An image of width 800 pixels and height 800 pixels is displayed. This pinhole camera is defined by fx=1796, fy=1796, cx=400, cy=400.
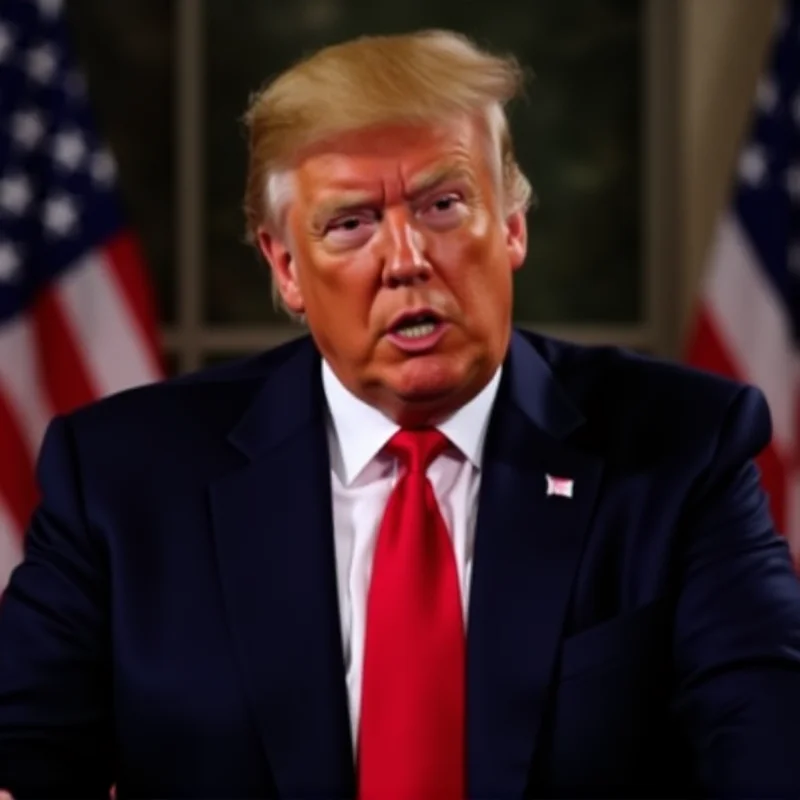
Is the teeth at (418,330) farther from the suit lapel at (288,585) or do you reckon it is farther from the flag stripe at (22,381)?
the flag stripe at (22,381)

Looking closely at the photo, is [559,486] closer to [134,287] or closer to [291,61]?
[134,287]

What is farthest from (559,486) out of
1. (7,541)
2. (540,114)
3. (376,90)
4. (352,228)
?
(540,114)

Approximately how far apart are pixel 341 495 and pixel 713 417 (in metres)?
0.40

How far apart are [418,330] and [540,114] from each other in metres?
2.22

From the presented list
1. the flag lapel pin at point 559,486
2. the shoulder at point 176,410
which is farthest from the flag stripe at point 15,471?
the flag lapel pin at point 559,486

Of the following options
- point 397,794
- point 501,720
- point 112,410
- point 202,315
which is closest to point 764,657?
point 501,720

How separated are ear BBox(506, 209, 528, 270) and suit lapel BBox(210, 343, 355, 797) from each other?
274mm

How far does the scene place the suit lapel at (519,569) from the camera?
173cm

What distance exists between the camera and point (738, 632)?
5.72ft

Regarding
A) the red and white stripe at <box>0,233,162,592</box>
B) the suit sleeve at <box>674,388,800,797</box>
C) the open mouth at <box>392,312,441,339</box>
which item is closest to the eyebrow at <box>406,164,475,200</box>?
the open mouth at <box>392,312,441,339</box>

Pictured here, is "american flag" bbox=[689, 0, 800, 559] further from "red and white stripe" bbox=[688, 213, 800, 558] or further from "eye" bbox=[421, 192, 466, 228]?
"eye" bbox=[421, 192, 466, 228]

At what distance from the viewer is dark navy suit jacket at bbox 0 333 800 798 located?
174 centimetres

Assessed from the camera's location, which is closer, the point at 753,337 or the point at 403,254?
the point at 403,254

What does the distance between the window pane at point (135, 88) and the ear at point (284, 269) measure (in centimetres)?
201
